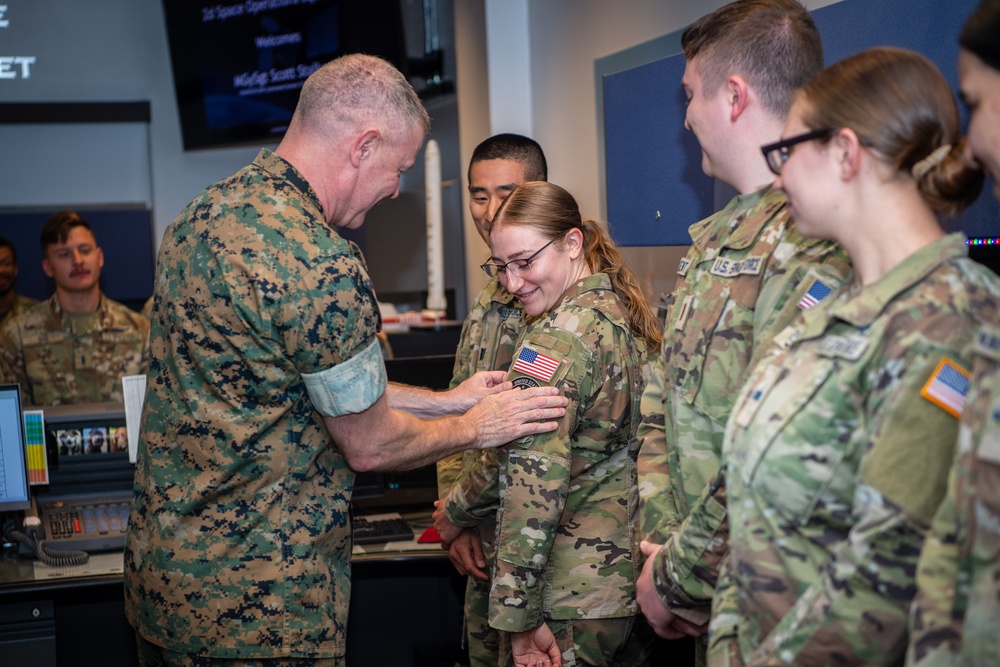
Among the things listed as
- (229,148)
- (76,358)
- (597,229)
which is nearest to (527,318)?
(597,229)

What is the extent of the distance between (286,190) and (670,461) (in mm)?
892

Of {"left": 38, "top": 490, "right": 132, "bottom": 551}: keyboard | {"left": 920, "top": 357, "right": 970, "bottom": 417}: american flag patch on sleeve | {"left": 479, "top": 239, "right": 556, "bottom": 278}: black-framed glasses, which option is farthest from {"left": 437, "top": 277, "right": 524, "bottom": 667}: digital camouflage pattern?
{"left": 920, "top": 357, "right": 970, "bottom": 417}: american flag patch on sleeve

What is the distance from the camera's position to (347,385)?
1721mm

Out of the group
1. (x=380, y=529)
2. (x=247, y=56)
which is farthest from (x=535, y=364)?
(x=247, y=56)

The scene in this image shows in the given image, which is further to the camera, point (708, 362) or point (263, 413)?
point (263, 413)

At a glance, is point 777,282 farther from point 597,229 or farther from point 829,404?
point 597,229

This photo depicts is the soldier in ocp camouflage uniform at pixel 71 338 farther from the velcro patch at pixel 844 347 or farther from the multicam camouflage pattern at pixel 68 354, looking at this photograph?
the velcro patch at pixel 844 347

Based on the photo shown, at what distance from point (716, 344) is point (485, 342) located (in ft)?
3.77

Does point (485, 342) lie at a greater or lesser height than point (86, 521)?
greater

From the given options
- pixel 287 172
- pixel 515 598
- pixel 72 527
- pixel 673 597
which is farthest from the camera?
pixel 72 527

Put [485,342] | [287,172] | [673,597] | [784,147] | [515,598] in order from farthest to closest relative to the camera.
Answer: [485,342]
[515,598]
[287,172]
[673,597]
[784,147]

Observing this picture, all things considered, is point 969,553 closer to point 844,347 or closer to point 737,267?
point 844,347

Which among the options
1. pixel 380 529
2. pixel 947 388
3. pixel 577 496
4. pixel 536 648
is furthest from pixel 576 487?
pixel 380 529

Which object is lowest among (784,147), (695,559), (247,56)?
(695,559)
